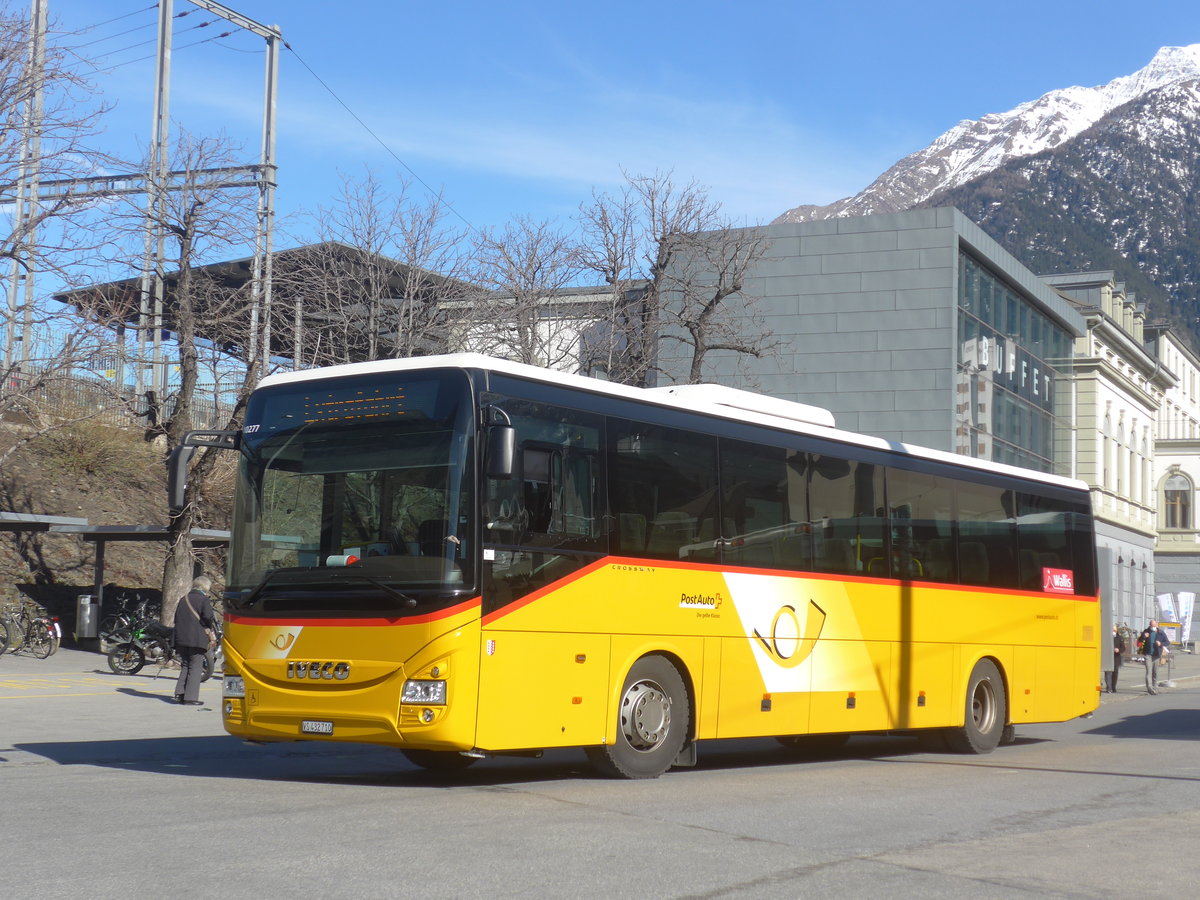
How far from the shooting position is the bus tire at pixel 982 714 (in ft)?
53.1

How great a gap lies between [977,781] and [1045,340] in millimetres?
45202

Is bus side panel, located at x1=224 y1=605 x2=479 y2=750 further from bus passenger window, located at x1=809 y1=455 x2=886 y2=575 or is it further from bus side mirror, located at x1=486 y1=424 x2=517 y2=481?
bus passenger window, located at x1=809 y1=455 x2=886 y2=575

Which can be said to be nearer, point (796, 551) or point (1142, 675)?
point (796, 551)

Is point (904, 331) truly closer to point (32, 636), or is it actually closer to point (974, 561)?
point (32, 636)

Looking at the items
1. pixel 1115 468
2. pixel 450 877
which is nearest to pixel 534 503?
pixel 450 877

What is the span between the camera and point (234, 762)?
13242 millimetres

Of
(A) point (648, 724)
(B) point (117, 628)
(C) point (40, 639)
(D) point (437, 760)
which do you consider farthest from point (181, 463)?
(C) point (40, 639)

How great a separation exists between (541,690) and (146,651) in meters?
16.2

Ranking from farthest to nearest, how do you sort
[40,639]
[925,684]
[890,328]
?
[890,328] → [40,639] → [925,684]

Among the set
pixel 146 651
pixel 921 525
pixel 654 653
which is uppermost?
pixel 921 525

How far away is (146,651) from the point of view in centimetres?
2519

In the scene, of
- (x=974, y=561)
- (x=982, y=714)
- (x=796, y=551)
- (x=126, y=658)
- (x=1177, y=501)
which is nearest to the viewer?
(x=796, y=551)

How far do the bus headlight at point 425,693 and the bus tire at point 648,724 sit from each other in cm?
179

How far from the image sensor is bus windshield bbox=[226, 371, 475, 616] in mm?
10336
